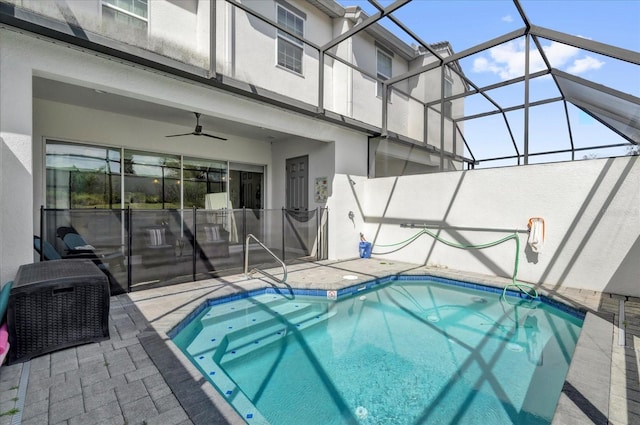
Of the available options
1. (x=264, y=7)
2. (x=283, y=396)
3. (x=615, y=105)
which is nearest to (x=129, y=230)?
(x=283, y=396)

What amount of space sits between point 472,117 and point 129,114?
30.8 feet

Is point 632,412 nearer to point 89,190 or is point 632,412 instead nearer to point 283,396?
point 283,396

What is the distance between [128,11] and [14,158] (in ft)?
10.7

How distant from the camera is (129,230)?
496cm

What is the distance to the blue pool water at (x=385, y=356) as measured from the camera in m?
2.70

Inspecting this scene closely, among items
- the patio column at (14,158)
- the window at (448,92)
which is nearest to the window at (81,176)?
the patio column at (14,158)

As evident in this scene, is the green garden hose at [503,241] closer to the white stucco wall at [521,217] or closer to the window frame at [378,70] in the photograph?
the white stucco wall at [521,217]

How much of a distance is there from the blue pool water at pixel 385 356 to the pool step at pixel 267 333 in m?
0.02

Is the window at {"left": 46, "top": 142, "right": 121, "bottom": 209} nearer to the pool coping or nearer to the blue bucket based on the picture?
the pool coping

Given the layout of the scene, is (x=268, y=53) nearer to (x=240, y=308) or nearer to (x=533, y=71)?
(x=240, y=308)

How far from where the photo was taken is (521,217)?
605 cm

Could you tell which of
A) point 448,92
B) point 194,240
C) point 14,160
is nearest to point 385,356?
point 194,240

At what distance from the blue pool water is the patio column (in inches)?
86.2

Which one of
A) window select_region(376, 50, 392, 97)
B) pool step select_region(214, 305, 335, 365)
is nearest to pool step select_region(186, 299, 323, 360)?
pool step select_region(214, 305, 335, 365)
